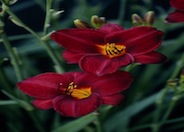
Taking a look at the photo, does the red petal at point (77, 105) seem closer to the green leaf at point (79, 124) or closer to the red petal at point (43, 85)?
the red petal at point (43, 85)

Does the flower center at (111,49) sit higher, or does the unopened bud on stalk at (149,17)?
the unopened bud on stalk at (149,17)

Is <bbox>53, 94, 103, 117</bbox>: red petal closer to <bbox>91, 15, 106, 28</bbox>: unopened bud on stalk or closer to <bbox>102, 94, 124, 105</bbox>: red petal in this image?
<bbox>102, 94, 124, 105</bbox>: red petal

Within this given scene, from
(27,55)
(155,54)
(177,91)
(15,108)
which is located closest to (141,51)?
(155,54)

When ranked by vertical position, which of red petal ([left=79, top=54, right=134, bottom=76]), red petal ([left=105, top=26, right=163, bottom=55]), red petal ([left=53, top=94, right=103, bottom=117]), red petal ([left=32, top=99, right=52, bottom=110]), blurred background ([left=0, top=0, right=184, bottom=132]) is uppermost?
red petal ([left=105, top=26, right=163, bottom=55])

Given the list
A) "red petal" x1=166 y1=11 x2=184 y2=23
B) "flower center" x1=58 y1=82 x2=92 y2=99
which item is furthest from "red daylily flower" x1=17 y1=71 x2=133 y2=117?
"red petal" x1=166 y1=11 x2=184 y2=23

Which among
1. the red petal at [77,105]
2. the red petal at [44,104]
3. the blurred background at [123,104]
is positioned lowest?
the blurred background at [123,104]

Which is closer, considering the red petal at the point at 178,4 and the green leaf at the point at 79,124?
the red petal at the point at 178,4

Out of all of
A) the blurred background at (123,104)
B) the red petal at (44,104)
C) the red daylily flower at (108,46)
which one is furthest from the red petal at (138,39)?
the blurred background at (123,104)
